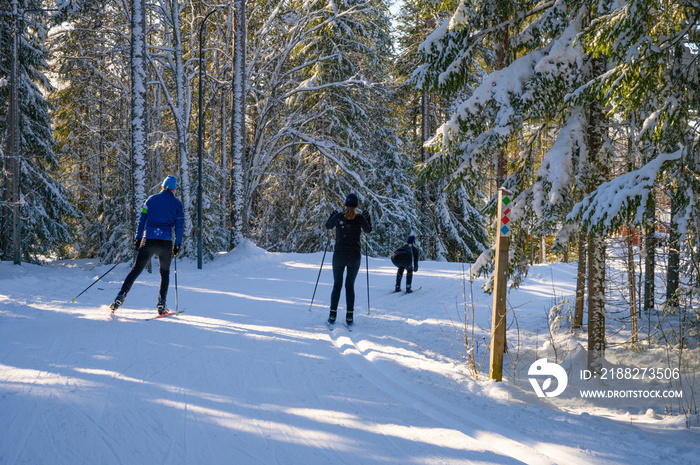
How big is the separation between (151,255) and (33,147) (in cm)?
1410

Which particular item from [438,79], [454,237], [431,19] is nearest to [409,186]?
[454,237]

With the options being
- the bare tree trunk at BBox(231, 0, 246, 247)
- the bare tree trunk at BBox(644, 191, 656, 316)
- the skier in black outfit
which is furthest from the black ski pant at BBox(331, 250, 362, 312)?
the bare tree trunk at BBox(231, 0, 246, 247)

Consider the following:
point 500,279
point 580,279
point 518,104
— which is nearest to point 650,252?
point 580,279

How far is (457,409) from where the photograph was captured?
3836mm

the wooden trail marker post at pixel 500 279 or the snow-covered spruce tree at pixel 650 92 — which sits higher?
the snow-covered spruce tree at pixel 650 92

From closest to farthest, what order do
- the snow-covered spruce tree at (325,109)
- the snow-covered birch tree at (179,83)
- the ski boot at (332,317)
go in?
the ski boot at (332,317) → the snow-covered birch tree at (179,83) → the snow-covered spruce tree at (325,109)

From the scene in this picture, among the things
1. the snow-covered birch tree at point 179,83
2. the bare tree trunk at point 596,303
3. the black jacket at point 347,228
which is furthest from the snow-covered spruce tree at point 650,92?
the snow-covered birch tree at point 179,83

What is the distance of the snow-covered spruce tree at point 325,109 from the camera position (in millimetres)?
18312

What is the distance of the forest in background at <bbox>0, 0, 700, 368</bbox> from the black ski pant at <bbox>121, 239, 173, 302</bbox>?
4.51 meters

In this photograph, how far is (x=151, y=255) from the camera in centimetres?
687

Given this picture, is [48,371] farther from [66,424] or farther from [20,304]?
[20,304]

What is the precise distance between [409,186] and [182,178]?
1343cm

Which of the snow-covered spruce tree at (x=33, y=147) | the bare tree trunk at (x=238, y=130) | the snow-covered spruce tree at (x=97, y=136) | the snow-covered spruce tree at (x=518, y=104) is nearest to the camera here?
the snow-covered spruce tree at (x=518, y=104)

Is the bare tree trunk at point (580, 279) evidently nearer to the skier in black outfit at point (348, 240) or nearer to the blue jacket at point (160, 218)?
the skier in black outfit at point (348, 240)
